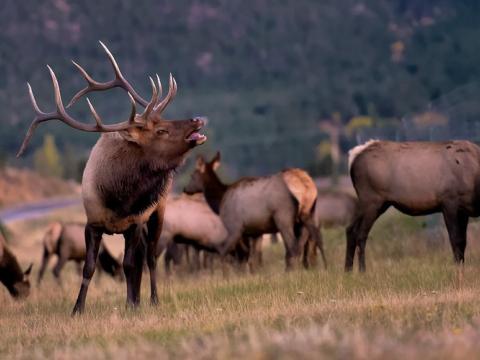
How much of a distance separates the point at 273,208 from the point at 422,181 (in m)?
3.68

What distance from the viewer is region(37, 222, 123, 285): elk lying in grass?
77.6ft

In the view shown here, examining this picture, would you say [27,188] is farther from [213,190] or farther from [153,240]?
[153,240]

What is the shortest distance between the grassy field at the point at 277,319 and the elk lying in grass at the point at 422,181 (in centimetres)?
68

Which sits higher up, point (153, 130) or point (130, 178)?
point (153, 130)

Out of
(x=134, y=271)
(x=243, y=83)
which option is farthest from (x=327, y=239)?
(x=243, y=83)

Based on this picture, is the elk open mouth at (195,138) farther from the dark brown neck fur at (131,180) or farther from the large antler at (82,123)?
the large antler at (82,123)

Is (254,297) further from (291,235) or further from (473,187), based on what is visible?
(291,235)

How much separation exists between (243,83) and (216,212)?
111646 mm

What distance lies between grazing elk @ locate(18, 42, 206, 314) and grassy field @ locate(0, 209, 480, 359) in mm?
798

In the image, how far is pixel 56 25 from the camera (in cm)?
13638

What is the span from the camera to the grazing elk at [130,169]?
11906mm

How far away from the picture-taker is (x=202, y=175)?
1997 centimetres

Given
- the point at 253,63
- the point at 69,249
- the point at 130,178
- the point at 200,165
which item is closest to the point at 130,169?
the point at 130,178

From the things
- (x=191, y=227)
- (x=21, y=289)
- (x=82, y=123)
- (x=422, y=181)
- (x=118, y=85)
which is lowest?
(x=21, y=289)
